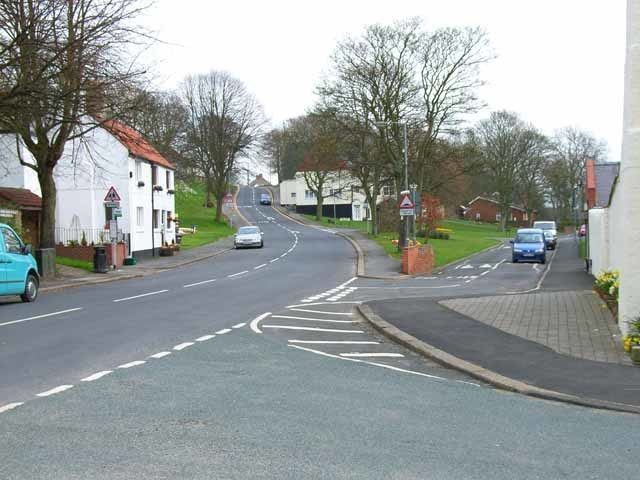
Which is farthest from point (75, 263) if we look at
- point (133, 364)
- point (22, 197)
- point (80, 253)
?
point (133, 364)

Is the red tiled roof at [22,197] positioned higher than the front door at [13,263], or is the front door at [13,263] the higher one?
the red tiled roof at [22,197]

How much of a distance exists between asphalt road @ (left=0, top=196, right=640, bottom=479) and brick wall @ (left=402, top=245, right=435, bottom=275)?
19592 millimetres

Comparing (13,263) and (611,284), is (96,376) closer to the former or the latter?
(611,284)

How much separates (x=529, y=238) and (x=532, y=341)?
33951 millimetres

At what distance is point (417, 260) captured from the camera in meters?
35.5

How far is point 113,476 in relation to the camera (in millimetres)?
5078

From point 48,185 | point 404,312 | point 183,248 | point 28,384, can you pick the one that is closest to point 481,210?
point 183,248

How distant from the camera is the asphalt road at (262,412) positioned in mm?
5391

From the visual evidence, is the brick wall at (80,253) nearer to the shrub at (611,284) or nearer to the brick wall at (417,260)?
the brick wall at (417,260)

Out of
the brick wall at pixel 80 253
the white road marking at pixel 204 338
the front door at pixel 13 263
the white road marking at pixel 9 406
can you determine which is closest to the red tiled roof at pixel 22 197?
the brick wall at pixel 80 253

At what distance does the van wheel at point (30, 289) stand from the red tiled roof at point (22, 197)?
47.7 ft

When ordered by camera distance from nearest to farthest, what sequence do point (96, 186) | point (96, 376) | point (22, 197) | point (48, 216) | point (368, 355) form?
1. point (96, 376)
2. point (368, 355)
3. point (48, 216)
4. point (22, 197)
5. point (96, 186)

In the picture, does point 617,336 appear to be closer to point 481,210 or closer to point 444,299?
point 444,299

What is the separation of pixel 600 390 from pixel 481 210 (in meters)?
124
